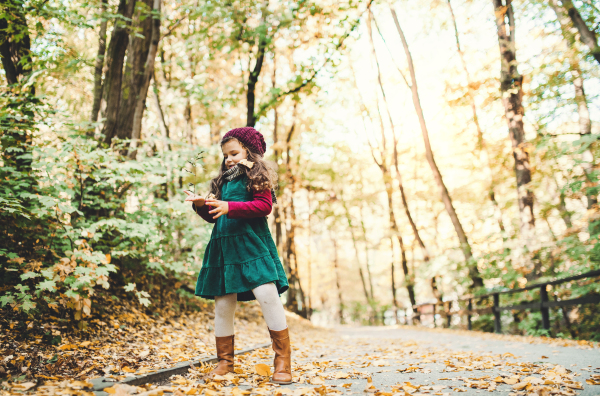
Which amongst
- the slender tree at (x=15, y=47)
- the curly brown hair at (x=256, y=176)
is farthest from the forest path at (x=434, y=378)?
the slender tree at (x=15, y=47)

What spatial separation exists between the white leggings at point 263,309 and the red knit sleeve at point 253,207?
504 mm

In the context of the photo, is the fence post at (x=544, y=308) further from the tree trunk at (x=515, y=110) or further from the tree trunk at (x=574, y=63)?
the tree trunk at (x=574, y=63)

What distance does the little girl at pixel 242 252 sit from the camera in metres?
2.79

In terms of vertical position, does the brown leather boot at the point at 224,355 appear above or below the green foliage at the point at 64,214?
below

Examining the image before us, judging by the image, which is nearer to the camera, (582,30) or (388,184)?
(582,30)

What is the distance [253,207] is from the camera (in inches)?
111

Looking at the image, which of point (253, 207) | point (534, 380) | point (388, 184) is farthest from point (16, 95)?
point (388, 184)

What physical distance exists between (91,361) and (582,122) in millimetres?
12409

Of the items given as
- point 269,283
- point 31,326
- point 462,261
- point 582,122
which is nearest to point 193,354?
point 31,326

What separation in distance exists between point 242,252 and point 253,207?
0.33m

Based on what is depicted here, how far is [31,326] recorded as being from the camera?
136 inches

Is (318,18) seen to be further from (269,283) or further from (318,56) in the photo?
(269,283)

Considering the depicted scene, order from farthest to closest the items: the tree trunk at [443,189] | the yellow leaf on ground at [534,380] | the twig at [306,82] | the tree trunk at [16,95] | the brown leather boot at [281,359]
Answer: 1. the tree trunk at [443,189]
2. the twig at [306,82]
3. the tree trunk at [16,95]
4. the brown leather boot at [281,359]
5. the yellow leaf on ground at [534,380]

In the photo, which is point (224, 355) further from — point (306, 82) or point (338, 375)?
point (306, 82)
